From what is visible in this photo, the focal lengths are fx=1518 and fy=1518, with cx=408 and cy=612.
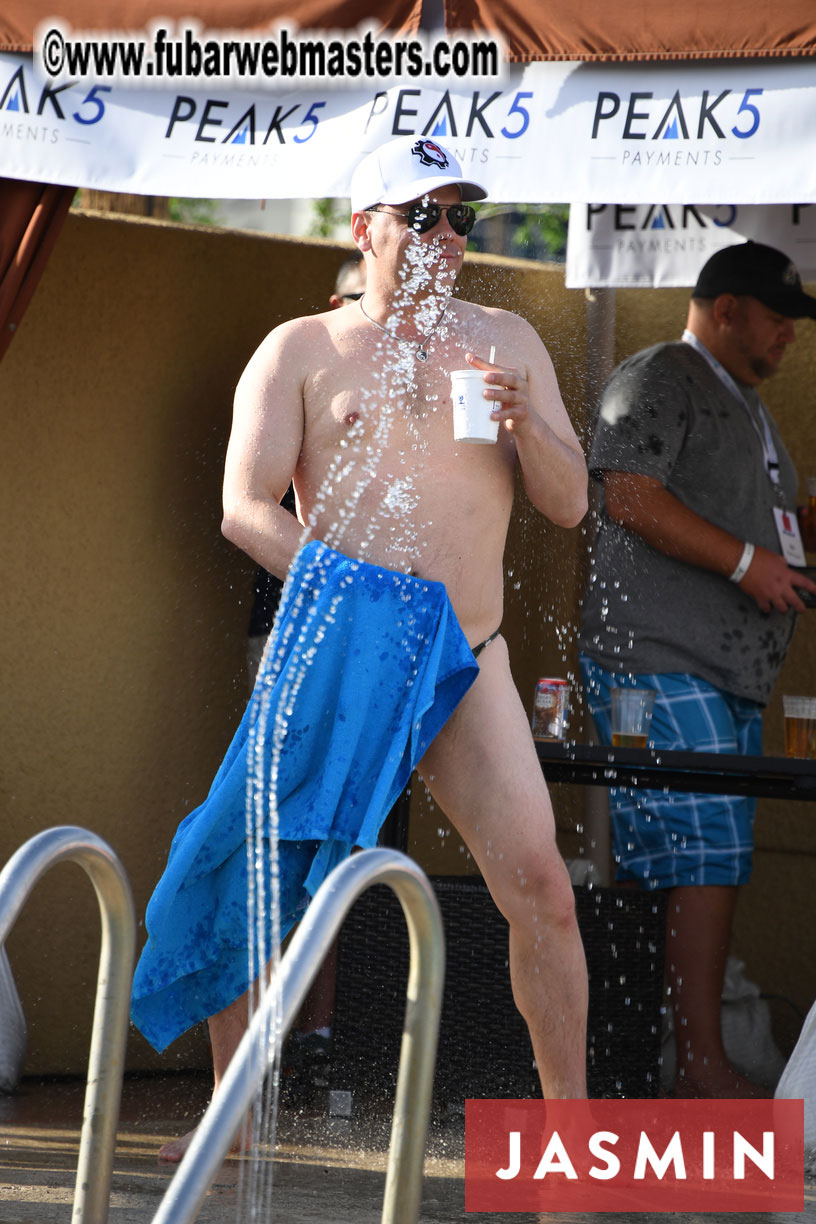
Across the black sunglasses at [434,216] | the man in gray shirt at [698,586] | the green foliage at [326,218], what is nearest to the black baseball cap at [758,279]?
the man in gray shirt at [698,586]

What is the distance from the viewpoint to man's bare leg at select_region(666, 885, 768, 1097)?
4.48 metres

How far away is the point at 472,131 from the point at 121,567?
1922 mm

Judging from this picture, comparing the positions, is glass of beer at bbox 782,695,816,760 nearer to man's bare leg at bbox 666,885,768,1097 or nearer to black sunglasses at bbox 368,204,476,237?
man's bare leg at bbox 666,885,768,1097

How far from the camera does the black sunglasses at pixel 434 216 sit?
3.20 m

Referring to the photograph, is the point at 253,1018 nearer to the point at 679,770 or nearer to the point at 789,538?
the point at 679,770

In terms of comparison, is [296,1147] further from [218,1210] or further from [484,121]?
[484,121]

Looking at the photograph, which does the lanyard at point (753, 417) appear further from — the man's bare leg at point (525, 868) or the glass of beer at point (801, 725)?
the man's bare leg at point (525, 868)

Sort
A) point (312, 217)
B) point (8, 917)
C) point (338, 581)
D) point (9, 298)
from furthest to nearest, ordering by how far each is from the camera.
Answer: point (312, 217)
point (9, 298)
point (338, 581)
point (8, 917)

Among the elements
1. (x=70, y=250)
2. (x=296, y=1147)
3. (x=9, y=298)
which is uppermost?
(x=70, y=250)

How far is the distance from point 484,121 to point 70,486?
6.02 feet

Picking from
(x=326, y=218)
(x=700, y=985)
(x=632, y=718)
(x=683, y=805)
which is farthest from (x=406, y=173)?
(x=326, y=218)

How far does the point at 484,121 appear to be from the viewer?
3646 mm

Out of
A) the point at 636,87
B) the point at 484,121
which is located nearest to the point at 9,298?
the point at 484,121

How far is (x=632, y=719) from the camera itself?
425cm
